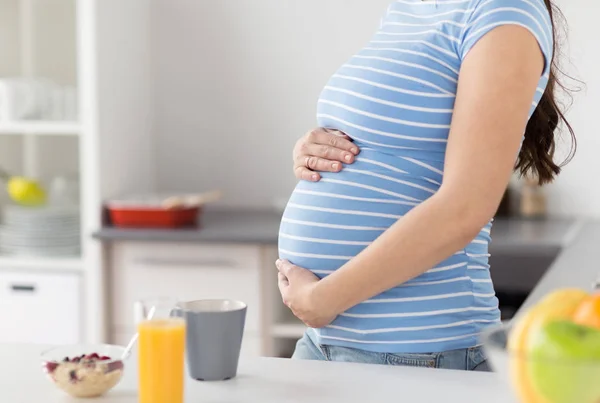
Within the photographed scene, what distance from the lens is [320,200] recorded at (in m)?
1.29

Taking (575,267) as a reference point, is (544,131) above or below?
above

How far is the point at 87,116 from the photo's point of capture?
8.83ft

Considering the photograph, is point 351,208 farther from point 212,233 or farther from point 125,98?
point 125,98

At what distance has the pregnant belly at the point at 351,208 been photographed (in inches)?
48.5

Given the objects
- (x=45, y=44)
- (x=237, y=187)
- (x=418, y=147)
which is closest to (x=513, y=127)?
(x=418, y=147)

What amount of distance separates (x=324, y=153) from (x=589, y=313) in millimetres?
587

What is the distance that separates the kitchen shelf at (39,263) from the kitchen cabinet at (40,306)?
0.02m

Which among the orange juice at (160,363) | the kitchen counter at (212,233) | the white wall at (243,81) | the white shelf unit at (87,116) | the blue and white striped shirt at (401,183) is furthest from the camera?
the white wall at (243,81)

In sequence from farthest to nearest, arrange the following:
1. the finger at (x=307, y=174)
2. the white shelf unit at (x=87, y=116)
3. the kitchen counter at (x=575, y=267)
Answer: the white shelf unit at (x=87, y=116), the kitchen counter at (x=575, y=267), the finger at (x=307, y=174)

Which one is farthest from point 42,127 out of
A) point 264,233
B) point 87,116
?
point 264,233

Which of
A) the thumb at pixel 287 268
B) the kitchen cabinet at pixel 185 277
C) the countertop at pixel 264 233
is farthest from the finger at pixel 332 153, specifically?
the kitchen cabinet at pixel 185 277

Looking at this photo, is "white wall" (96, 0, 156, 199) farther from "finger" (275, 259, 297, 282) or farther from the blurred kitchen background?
"finger" (275, 259, 297, 282)

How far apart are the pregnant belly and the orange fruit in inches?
18.6

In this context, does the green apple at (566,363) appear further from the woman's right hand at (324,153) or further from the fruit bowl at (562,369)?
the woman's right hand at (324,153)
